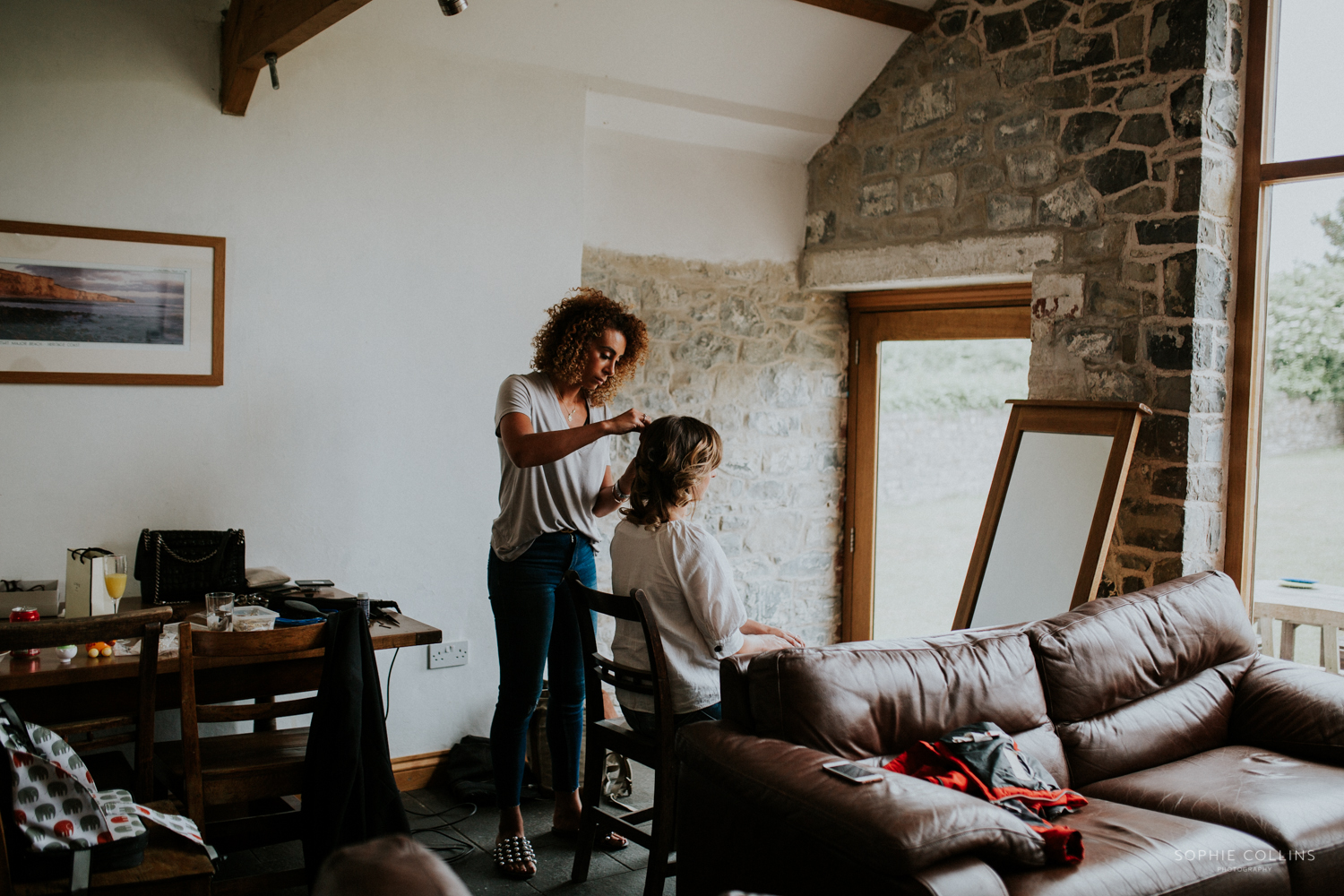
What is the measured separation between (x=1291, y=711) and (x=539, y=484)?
2333mm

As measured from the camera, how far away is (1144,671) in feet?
10.2

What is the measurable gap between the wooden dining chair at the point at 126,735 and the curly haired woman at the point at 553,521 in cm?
99

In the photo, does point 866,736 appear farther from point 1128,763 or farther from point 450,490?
point 450,490

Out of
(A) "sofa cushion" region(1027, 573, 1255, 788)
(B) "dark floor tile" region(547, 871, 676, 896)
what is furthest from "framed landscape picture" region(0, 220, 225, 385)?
(A) "sofa cushion" region(1027, 573, 1255, 788)

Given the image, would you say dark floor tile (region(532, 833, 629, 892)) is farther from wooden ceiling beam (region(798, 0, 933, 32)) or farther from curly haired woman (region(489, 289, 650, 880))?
wooden ceiling beam (region(798, 0, 933, 32))

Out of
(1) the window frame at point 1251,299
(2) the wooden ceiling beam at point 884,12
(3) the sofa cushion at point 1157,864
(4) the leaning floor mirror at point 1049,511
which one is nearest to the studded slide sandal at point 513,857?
(3) the sofa cushion at point 1157,864

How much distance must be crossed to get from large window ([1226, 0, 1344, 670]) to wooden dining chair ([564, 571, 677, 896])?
237 cm

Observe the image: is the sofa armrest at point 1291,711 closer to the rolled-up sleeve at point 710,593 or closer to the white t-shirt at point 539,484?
the rolled-up sleeve at point 710,593

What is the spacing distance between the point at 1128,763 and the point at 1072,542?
0.98 m

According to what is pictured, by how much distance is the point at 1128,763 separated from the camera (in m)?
2.95

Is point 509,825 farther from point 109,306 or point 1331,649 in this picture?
Answer: point 1331,649

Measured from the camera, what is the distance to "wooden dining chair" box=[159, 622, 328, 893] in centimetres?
247

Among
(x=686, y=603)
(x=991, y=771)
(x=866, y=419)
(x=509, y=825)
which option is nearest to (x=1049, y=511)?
(x=866, y=419)

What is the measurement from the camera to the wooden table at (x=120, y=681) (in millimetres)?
2414
